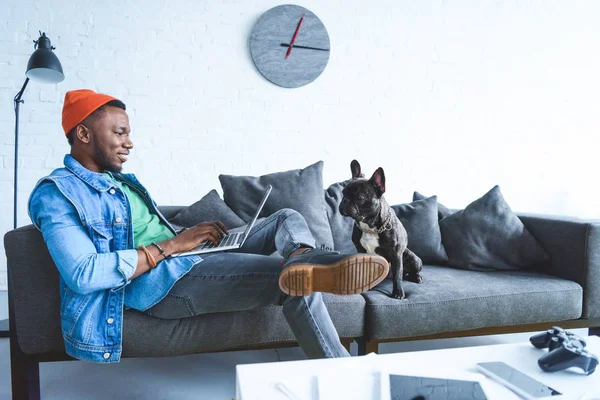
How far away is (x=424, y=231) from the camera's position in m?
2.14

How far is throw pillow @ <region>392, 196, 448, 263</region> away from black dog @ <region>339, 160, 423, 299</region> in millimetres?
330

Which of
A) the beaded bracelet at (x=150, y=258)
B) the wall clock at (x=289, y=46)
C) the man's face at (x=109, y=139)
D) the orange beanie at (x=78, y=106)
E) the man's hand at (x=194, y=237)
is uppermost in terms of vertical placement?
the wall clock at (x=289, y=46)

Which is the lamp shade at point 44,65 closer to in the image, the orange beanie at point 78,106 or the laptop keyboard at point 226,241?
the orange beanie at point 78,106

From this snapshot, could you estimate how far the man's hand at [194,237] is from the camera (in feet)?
4.24

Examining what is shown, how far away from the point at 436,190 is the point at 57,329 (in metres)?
2.73

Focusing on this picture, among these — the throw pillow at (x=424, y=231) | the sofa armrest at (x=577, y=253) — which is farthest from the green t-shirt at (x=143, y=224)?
the sofa armrest at (x=577, y=253)

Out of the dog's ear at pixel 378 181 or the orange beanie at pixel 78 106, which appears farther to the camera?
the dog's ear at pixel 378 181

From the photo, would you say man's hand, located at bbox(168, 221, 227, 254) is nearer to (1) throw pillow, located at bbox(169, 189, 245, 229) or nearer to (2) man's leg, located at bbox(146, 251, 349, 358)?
(2) man's leg, located at bbox(146, 251, 349, 358)

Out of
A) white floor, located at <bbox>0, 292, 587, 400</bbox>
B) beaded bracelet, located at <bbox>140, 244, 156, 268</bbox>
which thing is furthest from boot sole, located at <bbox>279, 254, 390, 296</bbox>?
white floor, located at <bbox>0, 292, 587, 400</bbox>

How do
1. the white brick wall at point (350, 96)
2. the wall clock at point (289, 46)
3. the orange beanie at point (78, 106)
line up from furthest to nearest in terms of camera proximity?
the wall clock at point (289, 46), the white brick wall at point (350, 96), the orange beanie at point (78, 106)

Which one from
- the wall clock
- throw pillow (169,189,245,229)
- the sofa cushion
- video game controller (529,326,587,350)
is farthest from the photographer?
the wall clock

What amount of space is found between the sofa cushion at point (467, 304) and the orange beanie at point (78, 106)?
128 centimetres

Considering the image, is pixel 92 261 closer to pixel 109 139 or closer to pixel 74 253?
pixel 74 253

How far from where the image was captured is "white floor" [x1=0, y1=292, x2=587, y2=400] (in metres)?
1.53
